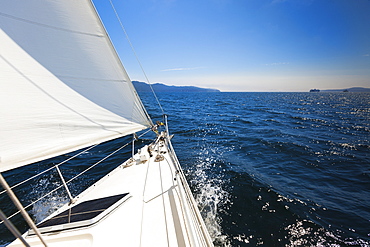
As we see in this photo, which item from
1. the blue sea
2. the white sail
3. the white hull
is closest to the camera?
the white hull

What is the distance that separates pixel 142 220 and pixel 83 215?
96 cm

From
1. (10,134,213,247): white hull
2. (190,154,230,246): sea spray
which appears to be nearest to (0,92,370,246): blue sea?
(190,154,230,246): sea spray

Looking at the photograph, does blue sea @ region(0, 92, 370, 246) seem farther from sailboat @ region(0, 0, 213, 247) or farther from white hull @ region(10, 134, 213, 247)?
sailboat @ region(0, 0, 213, 247)

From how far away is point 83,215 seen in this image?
7.94 ft

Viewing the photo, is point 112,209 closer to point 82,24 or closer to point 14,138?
point 14,138

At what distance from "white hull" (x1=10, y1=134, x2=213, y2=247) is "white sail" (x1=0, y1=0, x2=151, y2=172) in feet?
3.88

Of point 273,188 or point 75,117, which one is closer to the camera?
point 75,117

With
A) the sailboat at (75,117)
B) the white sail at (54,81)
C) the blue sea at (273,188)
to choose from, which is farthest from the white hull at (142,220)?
the blue sea at (273,188)

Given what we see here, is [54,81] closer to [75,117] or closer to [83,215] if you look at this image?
[75,117]

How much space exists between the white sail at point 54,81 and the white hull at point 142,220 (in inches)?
46.6

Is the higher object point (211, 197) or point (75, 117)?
point (75, 117)

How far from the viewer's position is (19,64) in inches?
90.7

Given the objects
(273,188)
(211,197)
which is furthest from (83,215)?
(273,188)

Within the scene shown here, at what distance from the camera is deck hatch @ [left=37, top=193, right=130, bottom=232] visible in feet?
7.34
